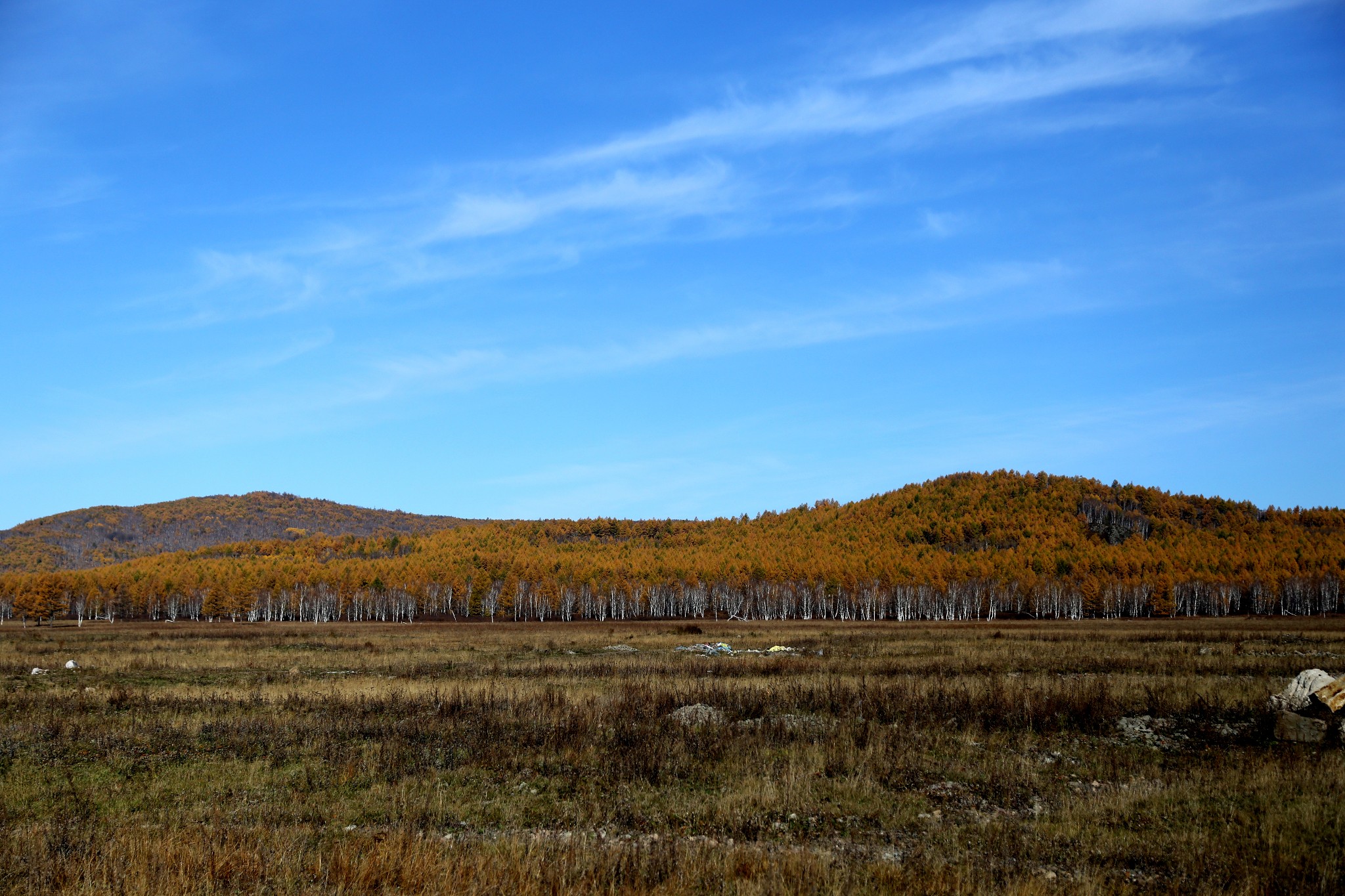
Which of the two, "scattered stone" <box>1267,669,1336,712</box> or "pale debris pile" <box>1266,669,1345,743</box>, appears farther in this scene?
"scattered stone" <box>1267,669,1336,712</box>

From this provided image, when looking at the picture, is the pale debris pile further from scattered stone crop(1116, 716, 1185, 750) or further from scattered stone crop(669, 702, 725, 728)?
scattered stone crop(669, 702, 725, 728)

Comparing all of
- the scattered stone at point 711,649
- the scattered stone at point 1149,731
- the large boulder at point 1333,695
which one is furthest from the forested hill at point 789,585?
the large boulder at point 1333,695

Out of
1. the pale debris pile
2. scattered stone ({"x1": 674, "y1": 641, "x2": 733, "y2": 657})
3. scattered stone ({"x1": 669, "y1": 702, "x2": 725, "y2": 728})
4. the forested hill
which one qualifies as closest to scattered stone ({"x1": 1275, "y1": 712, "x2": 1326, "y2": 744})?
the pale debris pile

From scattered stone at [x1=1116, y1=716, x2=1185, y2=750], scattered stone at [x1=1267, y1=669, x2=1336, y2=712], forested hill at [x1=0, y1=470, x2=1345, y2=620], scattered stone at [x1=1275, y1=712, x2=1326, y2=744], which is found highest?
scattered stone at [x1=1267, y1=669, x2=1336, y2=712]

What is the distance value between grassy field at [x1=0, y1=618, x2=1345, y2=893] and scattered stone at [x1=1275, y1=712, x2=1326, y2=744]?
0.38 m

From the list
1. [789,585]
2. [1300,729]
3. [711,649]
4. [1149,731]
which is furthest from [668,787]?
[789,585]

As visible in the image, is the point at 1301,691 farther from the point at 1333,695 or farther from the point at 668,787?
the point at 668,787

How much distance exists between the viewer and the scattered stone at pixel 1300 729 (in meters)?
16.8

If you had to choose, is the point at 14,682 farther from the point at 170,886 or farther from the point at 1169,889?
the point at 1169,889

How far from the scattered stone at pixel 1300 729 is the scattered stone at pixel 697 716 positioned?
11436mm

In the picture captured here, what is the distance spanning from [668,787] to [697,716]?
637 centimetres

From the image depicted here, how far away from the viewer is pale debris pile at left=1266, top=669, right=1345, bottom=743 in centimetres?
1686

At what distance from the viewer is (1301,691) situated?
58.9 feet

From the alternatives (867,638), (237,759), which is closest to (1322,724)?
(237,759)
